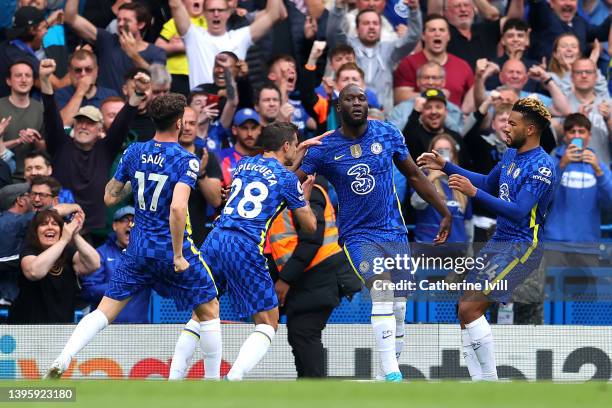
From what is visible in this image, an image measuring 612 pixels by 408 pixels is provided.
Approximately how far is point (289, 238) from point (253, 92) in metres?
3.41

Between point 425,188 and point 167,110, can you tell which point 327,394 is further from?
point 425,188

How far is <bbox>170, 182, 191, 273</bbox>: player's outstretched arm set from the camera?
410 inches

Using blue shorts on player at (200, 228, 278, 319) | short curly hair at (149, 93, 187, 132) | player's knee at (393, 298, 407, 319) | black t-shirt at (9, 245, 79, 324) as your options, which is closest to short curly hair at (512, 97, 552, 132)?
player's knee at (393, 298, 407, 319)

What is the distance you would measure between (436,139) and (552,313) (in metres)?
2.28

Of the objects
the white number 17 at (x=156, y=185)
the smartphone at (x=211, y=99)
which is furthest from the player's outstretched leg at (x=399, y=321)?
the smartphone at (x=211, y=99)

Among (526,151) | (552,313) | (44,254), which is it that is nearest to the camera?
(526,151)

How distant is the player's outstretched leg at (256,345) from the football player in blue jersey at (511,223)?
1.66 metres

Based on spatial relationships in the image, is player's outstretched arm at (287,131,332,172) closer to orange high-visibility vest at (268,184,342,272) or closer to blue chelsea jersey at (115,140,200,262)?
orange high-visibility vest at (268,184,342,272)

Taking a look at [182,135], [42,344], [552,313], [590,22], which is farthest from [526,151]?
[590,22]

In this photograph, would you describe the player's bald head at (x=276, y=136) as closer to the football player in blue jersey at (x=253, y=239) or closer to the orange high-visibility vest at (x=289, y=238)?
the football player in blue jersey at (x=253, y=239)

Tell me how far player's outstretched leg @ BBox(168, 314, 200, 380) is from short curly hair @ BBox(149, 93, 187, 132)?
1755 mm

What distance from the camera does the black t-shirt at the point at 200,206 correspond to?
44.8 feet

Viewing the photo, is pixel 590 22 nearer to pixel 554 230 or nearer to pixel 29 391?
pixel 554 230

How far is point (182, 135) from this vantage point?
13.7 meters
